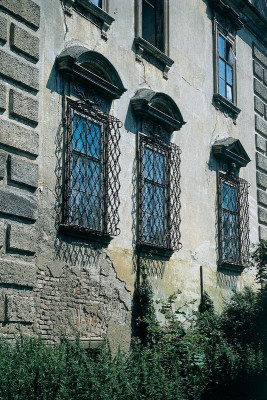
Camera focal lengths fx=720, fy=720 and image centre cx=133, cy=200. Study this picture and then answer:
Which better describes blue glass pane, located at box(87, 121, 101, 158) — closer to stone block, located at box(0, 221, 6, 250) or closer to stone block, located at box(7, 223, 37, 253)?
stone block, located at box(7, 223, 37, 253)

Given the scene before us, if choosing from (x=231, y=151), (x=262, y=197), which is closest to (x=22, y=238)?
(x=231, y=151)

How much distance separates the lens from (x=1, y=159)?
350 inches

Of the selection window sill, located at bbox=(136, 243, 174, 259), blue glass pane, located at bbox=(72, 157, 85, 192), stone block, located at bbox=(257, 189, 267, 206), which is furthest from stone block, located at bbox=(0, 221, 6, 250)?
stone block, located at bbox=(257, 189, 267, 206)

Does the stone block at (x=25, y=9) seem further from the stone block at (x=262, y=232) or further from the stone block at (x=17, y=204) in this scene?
the stone block at (x=262, y=232)

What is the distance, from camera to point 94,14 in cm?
1102

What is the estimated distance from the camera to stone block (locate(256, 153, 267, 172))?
16609mm

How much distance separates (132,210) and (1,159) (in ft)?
10.2

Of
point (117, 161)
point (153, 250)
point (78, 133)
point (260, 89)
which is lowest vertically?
point (153, 250)

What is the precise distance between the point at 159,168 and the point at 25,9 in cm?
395

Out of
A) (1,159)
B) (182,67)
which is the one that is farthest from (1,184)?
(182,67)

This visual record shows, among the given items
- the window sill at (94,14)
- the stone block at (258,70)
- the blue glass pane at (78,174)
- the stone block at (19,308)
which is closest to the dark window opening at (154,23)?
the window sill at (94,14)

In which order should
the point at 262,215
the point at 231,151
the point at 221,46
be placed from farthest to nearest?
the point at 262,215 → the point at 221,46 → the point at 231,151

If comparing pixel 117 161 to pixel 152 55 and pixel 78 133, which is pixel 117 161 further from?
pixel 152 55

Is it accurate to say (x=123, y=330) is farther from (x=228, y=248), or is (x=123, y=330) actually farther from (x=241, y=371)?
(x=228, y=248)
